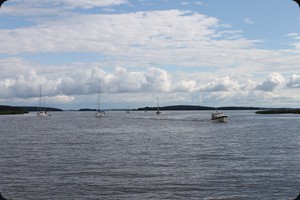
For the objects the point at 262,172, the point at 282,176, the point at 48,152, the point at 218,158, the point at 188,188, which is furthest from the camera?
the point at 48,152

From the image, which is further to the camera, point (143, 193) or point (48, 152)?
point (48, 152)

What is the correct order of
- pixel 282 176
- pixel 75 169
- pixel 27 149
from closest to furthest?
pixel 282 176 → pixel 75 169 → pixel 27 149

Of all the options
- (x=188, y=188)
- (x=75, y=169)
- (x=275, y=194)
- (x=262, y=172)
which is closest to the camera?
Answer: (x=275, y=194)

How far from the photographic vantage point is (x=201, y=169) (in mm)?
25828

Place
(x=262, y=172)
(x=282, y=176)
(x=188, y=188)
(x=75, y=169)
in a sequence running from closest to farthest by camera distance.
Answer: (x=188, y=188), (x=282, y=176), (x=262, y=172), (x=75, y=169)

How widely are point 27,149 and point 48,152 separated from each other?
4679 millimetres

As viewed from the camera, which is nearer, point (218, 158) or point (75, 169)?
point (75, 169)

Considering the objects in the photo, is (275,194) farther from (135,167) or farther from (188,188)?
(135,167)

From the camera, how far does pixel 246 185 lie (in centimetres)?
2073

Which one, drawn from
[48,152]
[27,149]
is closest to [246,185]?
[48,152]

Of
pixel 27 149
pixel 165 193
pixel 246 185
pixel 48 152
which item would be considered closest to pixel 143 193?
pixel 165 193

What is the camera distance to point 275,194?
1881 centimetres

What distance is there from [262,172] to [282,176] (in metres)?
1.81

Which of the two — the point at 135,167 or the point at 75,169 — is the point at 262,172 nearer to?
the point at 135,167
